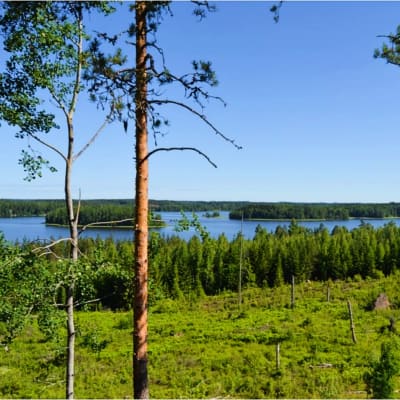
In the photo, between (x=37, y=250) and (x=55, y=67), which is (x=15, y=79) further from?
(x=37, y=250)

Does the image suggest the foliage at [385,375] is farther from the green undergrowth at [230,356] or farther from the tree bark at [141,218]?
the tree bark at [141,218]

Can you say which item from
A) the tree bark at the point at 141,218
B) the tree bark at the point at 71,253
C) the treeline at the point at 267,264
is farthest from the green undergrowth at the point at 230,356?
the treeline at the point at 267,264

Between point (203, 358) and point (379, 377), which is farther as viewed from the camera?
point (203, 358)

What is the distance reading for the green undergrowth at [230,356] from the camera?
12359 mm

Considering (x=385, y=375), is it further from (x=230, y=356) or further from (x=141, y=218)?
(x=230, y=356)

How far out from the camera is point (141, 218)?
16.9 ft

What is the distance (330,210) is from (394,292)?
571 feet

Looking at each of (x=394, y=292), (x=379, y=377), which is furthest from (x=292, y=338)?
(x=394, y=292)

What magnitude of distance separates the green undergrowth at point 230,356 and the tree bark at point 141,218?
62.8 inches

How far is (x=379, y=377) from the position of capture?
26.9 ft

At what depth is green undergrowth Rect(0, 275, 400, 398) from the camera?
12359mm

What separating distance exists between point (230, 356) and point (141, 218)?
41.2 feet

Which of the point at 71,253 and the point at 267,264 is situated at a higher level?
the point at 71,253

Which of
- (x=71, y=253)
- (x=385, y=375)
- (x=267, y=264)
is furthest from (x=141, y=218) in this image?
(x=267, y=264)
